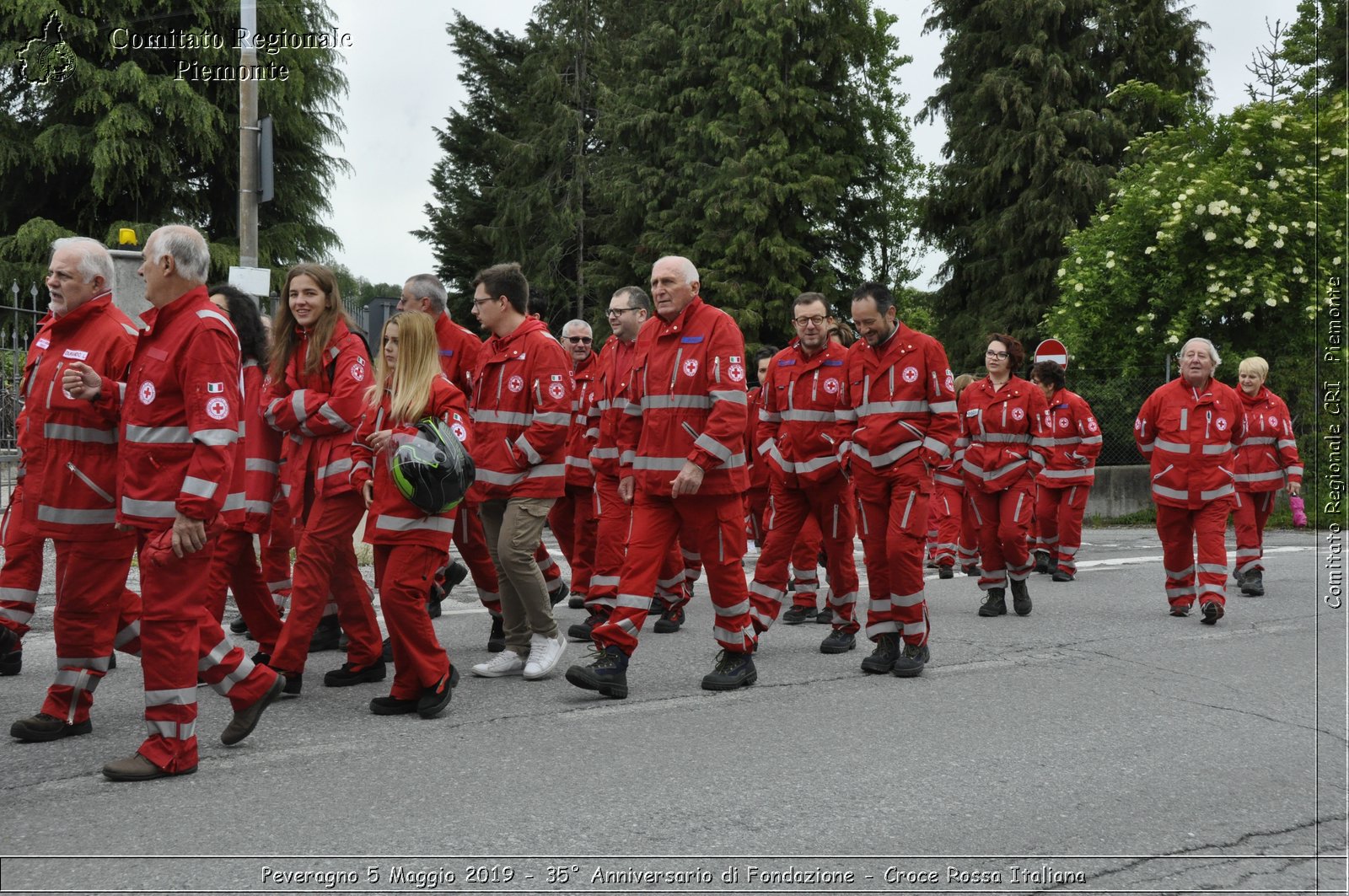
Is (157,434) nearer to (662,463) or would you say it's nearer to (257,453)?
(257,453)

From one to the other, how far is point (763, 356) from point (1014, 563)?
3430 millimetres

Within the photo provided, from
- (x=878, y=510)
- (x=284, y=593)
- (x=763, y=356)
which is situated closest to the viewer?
(x=878, y=510)

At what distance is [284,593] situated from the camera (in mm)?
7812

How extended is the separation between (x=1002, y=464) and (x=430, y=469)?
18.9ft

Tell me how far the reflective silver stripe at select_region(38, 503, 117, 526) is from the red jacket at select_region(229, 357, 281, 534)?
131 cm

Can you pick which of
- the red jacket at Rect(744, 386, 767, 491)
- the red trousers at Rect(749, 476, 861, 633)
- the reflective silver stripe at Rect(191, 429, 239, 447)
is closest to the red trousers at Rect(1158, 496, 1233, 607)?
the red trousers at Rect(749, 476, 861, 633)

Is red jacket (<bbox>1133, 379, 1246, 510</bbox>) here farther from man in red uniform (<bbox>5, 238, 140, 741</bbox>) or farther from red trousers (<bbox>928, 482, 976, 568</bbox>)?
man in red uniform (<bbox>5, 238, 140, 741</bbox>)

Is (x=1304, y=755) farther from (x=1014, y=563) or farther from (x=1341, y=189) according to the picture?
(x=1014, y=563)

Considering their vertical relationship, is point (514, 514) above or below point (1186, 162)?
below

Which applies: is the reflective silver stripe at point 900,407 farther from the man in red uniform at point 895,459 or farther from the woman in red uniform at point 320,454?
the woman in red uniform at point 320,454

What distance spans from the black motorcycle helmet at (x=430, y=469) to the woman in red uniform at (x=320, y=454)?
0.63 m

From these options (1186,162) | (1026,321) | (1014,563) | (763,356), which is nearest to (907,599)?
(1014,563)

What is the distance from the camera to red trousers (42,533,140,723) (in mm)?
5215

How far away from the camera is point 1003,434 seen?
1046 cm
